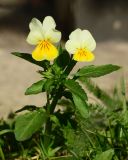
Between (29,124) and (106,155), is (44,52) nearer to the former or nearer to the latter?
(29,124)

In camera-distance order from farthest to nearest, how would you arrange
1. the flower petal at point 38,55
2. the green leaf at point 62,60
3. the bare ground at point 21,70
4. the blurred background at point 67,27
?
the blurred background at point 67,27, the bare ground at point 21,70, the green leaf at point 62,60, the flower petal at point 38,55

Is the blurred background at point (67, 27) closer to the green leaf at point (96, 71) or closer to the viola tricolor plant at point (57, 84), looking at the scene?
the viola tricolor plant at point (57, 84)

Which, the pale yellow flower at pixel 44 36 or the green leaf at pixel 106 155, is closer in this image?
the pale yellow flower at pixel 44 36

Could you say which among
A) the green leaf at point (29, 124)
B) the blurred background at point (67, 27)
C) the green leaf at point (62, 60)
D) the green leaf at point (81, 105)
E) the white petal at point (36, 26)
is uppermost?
the blurred background at point (67, 27)

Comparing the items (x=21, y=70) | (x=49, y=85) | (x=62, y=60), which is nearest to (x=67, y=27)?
(x=21, y=70)

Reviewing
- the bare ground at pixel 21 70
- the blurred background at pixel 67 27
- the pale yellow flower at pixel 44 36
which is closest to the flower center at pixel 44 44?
the pale yellow flower at pixel 44 36

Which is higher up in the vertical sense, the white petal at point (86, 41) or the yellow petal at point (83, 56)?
the white petal at point (86, 41)

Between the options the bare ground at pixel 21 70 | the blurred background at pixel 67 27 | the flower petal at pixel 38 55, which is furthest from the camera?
the blurred background at pixel 67 27

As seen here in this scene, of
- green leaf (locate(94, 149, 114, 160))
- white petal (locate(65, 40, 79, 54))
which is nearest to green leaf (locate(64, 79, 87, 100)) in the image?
white petal (locate(65, 40, 79, 54))
